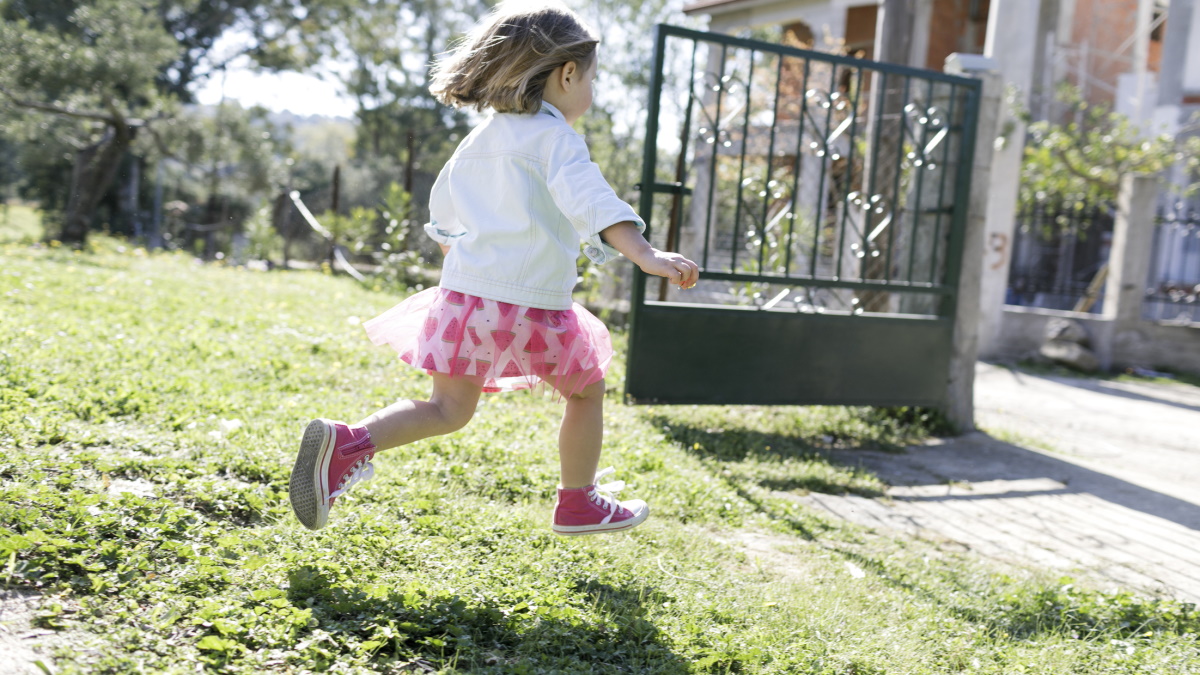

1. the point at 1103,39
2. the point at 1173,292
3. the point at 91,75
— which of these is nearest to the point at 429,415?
the point at 1173,292

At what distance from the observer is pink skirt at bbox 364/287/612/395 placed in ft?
8.39

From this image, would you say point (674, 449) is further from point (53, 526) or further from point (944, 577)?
point (53, 526)

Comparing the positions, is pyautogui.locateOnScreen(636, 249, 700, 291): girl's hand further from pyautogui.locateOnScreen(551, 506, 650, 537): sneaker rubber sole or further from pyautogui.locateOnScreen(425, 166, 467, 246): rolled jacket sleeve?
pyautogui.locateOnScreen(551, 506, 650, 537): sneaker rubber sole

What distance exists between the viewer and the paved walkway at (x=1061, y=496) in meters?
3.80

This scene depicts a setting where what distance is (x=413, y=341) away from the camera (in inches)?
106

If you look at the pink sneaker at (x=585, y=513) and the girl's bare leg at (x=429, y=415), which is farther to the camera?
the pink sneaker at (x=585, y=513)

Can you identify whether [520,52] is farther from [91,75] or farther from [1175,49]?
[1175,49]

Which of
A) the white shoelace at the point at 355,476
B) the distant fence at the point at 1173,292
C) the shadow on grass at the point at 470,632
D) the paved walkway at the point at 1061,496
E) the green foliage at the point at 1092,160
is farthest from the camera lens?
the green foliage at the point at 1092,160

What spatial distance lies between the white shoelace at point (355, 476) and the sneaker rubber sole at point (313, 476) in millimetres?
40

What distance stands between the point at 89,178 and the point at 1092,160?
46.9 ft

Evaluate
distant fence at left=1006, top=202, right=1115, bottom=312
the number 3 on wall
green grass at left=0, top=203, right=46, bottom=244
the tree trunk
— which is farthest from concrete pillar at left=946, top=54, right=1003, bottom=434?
green grass at left=0, top=203, right=46, bottom=244

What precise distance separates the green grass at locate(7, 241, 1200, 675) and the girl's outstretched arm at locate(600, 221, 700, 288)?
89 centimetres

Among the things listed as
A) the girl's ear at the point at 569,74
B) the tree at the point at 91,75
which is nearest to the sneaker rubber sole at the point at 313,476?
the girl's ear at the point at 569,74

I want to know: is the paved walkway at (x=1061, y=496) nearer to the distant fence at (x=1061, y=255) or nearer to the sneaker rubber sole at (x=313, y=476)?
the sneaker rubber sole at (x=313, y=476)
